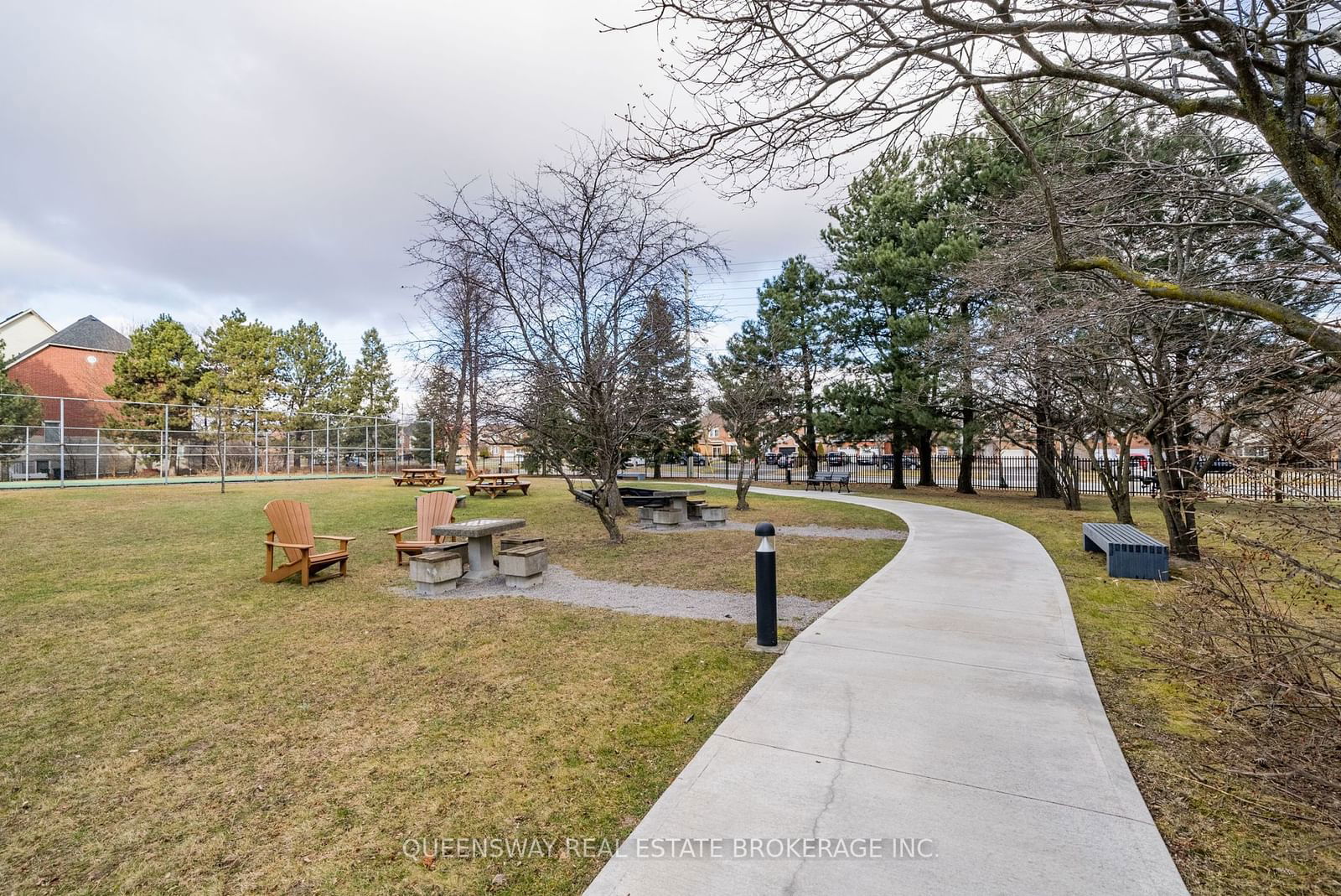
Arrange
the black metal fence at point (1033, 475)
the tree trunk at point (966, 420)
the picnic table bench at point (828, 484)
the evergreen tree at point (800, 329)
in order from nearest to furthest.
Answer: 1. the black metal fence at point (1033, 475)
2. the tree trunk at point (966, 420)
3. the picnic table bench at point (828, 484)
4. the evergreen tree at point (800, 329)

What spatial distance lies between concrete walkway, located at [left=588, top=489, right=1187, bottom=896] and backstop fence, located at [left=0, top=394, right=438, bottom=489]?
2034 cm

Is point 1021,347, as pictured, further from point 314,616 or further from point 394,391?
point 394,391

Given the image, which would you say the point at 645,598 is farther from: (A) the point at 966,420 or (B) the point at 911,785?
(A) the point at 966,420

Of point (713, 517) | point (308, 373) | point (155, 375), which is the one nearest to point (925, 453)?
point (713, 517)

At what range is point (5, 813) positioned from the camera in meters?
2.49

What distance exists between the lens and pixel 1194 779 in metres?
2.63

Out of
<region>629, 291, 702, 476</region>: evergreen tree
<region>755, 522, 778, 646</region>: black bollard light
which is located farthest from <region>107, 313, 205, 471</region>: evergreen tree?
<region>755, 522, 778, 646</region>: black bollard light

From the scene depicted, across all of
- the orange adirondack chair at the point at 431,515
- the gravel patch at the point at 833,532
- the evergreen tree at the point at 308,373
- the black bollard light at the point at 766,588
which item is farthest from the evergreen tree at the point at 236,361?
the black bollard light at the point at 766,588

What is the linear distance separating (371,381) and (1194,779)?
1607 inches

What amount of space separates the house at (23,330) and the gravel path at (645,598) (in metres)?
45.3

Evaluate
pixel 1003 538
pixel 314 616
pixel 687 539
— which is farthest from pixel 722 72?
pixel 1003 538

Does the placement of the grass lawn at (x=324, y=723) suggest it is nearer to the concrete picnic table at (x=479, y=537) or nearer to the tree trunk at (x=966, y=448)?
the concrete picnic table at (x=479, y=537)

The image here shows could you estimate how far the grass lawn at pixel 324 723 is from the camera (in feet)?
7.28

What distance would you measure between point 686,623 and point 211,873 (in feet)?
11.7
